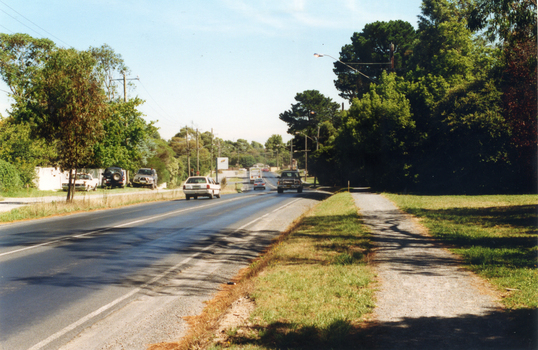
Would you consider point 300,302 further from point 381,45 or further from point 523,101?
point 381,45

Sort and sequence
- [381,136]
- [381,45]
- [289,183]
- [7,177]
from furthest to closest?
[381,45] → [289,183] → [381,136] → [7,177]

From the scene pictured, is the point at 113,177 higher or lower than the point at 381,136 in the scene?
lower

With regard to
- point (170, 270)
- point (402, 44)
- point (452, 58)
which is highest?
point (402, 44)

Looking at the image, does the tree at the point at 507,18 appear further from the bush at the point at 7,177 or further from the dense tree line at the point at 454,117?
the bush at the point at 7,177

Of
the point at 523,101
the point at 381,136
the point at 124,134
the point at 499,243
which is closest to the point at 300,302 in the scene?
the point at 499,243

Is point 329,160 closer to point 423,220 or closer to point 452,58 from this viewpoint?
point 452,58

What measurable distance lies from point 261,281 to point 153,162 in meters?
60.8

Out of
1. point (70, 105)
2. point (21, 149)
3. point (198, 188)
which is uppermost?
point (70, 105)

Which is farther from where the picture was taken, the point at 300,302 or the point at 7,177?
the point at 7,177

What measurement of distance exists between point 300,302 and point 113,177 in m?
48.1

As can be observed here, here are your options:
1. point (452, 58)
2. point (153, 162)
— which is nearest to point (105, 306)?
point (452, 58)

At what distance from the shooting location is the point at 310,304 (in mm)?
6086

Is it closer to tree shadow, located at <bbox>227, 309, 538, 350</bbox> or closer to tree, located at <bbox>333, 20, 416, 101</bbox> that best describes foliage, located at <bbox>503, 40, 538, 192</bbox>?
tree shadow, located at <bbox>227, 309, 538, 350</bbox>

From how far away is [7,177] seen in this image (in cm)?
3384
